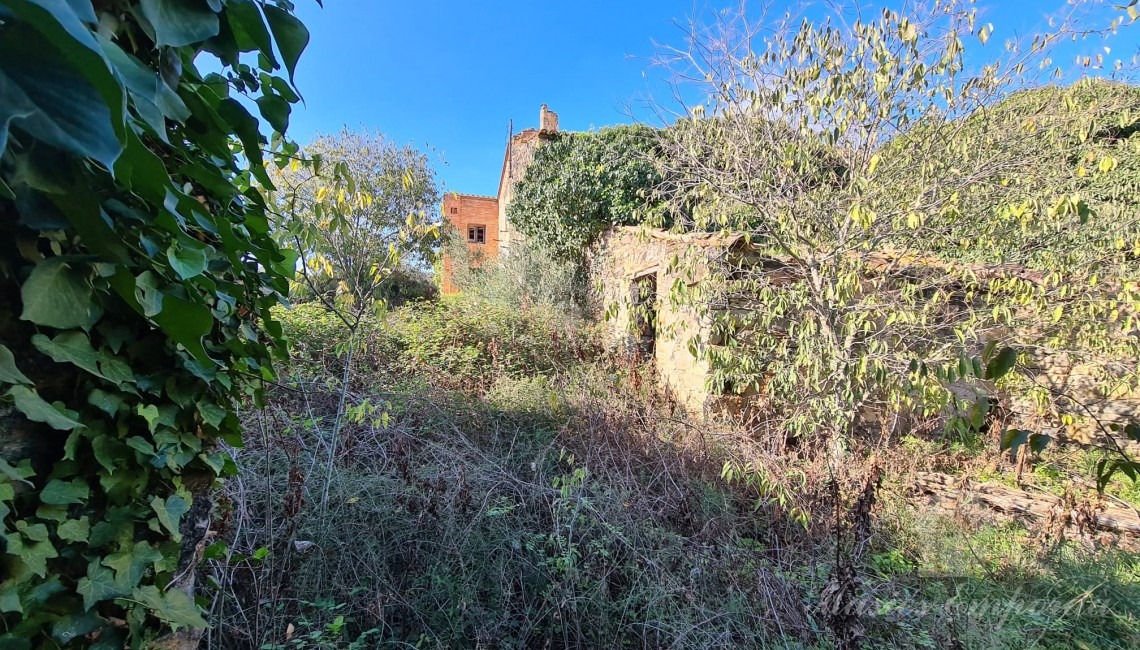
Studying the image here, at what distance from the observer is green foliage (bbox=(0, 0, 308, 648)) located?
0.59 metres

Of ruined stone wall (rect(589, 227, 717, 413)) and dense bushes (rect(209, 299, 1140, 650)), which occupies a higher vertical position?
ruined stone wall (rect(589, 227, 717, 413))

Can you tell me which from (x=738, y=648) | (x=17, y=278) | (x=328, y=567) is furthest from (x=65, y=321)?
(x=738, y=648)

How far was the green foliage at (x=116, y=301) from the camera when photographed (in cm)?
59

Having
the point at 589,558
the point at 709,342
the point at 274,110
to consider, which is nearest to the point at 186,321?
the point at 274,110

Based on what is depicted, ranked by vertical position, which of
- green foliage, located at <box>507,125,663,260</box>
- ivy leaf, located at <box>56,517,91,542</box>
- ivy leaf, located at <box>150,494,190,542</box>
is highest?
green foliage, located at <box>507,125,663,260</box>

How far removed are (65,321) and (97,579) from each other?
521 mm

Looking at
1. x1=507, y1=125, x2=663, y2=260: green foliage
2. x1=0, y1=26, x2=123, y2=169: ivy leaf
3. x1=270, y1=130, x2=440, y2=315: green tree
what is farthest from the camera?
x1=507, y1=125, x2=663, y2=260: green foliage

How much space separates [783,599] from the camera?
2.29 m

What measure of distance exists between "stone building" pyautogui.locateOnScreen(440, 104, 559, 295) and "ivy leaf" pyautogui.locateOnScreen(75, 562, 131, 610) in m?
9.82

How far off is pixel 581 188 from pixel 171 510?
9050mm

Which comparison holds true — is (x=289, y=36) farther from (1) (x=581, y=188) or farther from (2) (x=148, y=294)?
(1) (x=581, y=188)

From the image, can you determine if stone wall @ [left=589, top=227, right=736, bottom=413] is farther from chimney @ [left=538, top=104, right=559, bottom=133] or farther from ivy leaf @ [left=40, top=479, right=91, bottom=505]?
chimney @ [left=538, top=104, right=559, bottom=133]

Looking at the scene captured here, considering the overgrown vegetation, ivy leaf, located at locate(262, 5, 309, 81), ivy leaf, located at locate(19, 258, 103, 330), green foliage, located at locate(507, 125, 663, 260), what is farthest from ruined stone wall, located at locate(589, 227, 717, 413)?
ivy leaf, located at locate(19, 258, 103, 330)

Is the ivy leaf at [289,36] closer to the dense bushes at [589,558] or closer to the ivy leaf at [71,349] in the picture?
the ivy leaf at [71,349]
